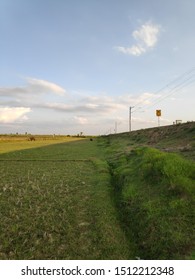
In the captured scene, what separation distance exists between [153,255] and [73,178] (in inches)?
384

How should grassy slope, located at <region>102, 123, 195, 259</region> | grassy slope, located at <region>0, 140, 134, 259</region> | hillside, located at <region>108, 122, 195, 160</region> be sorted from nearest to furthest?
1. grassy slope, located at <region>0, 140, 134, 259</region>
2. grassy slope, located at <region>102, 123, 195, 259</region>
3. hillside, located at <region>108, 122, 195, 160</region>

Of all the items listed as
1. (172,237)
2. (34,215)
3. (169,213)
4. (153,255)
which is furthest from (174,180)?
(34,215)

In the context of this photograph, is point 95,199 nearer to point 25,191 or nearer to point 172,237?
point 25,191

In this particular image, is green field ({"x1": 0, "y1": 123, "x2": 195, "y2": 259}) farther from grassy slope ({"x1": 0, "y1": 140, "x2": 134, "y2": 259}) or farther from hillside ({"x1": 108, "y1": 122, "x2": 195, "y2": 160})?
hillside ({"x1": 108, "y1": 122, "x2": 195, "y2": 160})

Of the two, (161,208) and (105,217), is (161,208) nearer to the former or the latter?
(161,208)

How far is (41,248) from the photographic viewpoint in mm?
7316

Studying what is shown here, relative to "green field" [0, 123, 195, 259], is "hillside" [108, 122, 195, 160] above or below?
above

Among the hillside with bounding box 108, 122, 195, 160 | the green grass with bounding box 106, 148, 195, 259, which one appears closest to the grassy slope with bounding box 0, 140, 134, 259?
the green grass with bounding box 106, 148, 195, 259

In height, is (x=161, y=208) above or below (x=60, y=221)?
above

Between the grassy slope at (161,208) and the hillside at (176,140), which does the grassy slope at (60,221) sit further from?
the hillside at (176,140)

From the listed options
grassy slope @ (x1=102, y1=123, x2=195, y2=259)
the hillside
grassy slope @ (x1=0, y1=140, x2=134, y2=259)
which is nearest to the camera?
grassy slope @ (x1=0, y1=140, x2=134, y2=259)

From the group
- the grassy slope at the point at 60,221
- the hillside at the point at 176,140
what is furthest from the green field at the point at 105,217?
the hillside at the point at 176,140

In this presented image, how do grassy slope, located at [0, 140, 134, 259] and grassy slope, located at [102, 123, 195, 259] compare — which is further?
grassy slope, located at [102, 123, 195, 259]

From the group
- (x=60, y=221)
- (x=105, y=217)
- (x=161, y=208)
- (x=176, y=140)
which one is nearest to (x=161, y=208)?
(x=161, y=208)
